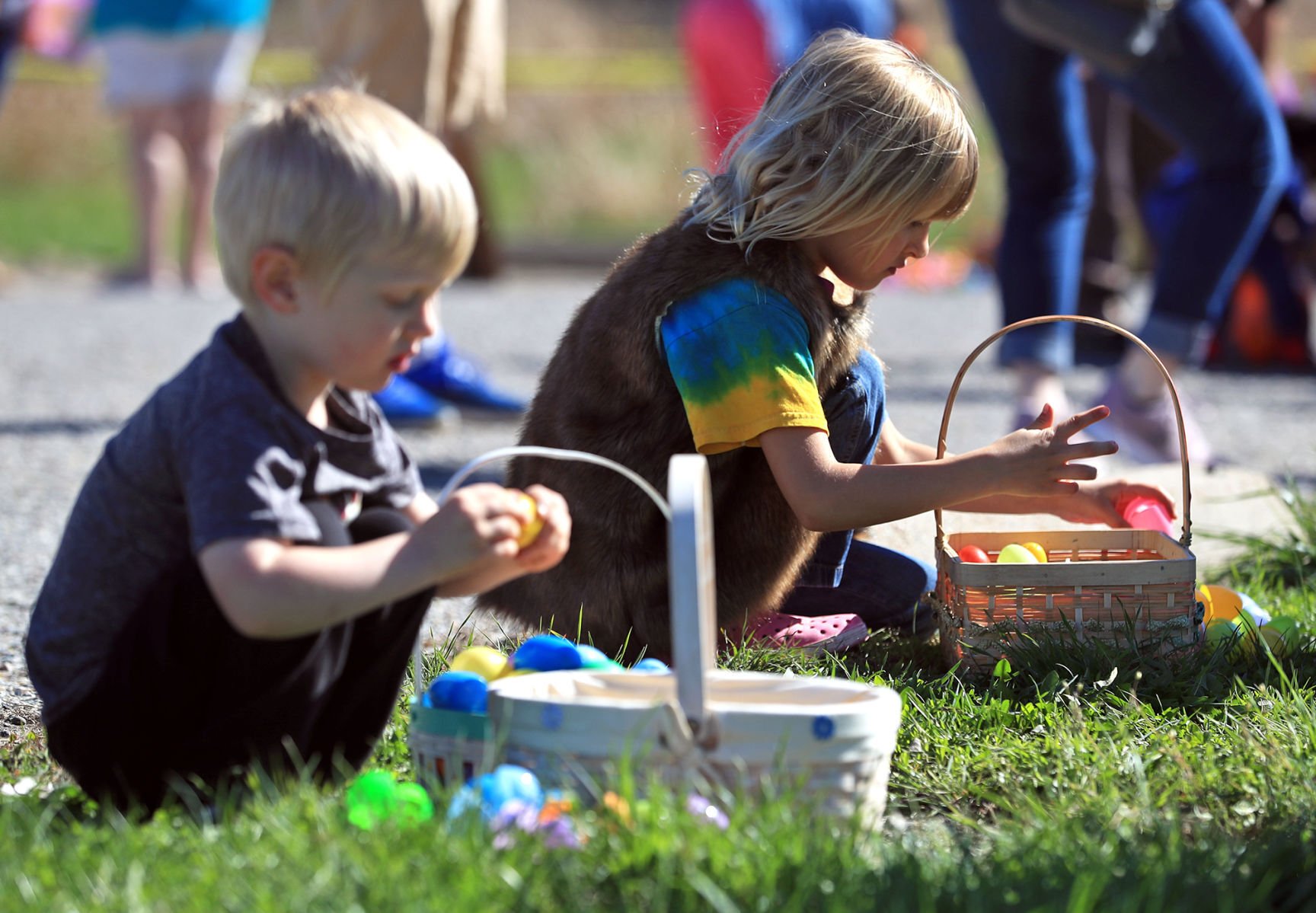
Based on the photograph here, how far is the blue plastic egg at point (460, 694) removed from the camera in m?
1.79

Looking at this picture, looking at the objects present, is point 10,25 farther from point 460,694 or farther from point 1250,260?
point 460,694

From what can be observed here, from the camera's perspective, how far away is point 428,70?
445 centimetres

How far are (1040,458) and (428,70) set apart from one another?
109 inches

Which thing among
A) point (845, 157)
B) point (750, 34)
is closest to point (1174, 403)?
point (845, 157)

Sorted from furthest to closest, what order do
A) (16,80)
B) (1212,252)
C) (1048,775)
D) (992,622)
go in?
(16,80), (1212,252), (992,622), (1048,775)

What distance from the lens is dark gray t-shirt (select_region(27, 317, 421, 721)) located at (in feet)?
5.44

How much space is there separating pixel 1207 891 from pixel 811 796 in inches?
16.1

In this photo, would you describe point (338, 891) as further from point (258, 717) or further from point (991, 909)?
point (991, 909)

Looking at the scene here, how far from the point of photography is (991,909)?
1.47m

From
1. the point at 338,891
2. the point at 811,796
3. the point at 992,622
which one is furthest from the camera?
the point at 992,622

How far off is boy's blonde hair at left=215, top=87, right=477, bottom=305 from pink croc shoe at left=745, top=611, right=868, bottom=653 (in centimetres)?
102

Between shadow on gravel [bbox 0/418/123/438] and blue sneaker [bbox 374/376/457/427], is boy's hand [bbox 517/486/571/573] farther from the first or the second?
shadow on gravel [bbox 0/418/123/438]

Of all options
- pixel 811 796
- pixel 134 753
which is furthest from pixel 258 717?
pixel 811 796

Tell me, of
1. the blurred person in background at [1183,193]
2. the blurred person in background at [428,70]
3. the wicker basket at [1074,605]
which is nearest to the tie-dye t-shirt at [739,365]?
the wicker basket at [1074,605]
